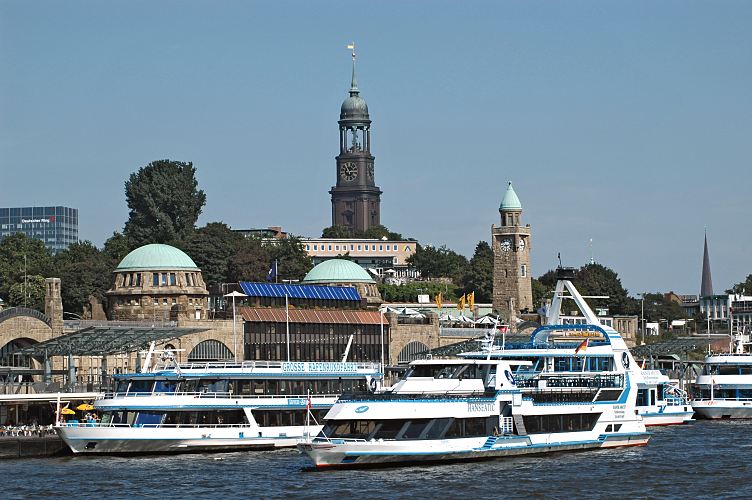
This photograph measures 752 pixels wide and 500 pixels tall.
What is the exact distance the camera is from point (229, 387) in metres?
95.8

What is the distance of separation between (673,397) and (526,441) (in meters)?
40.2

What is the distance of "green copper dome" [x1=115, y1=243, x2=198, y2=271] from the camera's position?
523 feet

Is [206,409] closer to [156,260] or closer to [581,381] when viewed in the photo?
[581,381]

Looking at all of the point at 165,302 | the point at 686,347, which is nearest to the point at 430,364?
the point at 165,302

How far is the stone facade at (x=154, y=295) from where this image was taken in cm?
15762

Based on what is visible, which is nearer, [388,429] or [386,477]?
[386,477]

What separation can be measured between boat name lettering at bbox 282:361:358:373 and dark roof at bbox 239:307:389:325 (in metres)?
54.2

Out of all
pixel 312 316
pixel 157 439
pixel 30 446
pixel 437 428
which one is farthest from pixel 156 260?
pixel 437 428

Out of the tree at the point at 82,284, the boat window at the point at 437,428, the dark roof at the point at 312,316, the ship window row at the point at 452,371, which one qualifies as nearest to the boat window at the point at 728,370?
the dark roof at the point at 312,316

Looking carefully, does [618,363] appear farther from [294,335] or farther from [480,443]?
[294,335]

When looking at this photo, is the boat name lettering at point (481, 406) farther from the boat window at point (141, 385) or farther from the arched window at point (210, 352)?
the arched window at point (210, 352)

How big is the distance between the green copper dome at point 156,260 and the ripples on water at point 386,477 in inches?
2690

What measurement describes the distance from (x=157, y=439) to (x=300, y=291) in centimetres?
7714

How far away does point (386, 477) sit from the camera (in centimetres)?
7862
